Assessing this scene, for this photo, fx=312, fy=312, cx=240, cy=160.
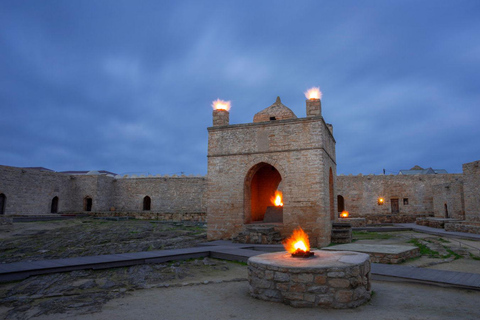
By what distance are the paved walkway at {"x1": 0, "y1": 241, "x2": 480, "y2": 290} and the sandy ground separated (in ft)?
0.73

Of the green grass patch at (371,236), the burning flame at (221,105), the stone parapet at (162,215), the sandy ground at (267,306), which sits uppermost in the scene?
the burning flame at (221,105)

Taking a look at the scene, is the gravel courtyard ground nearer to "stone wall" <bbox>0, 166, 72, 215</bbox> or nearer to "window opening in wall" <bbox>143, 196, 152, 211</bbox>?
"stone wall" <bbox>0, 166, 72, 215</bbox>

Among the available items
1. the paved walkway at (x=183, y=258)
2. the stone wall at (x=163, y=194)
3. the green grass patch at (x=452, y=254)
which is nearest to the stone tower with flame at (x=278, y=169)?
the paved walkway at (x=183, y=258)

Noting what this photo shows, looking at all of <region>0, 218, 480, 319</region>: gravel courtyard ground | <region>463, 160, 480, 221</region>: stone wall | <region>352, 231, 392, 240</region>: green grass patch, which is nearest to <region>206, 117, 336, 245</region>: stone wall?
<region>0, 218, 480, 319</region>: gravel courtyard ground

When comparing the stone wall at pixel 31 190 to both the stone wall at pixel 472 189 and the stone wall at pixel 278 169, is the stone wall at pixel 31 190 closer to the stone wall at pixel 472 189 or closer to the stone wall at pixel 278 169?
the stone wall at pixel 278 169

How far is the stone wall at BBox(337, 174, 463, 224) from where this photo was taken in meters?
25.9

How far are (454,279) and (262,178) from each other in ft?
32.5

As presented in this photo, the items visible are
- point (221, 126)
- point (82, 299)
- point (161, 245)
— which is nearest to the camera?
point (82, 299)

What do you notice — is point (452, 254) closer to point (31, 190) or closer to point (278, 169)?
point (278, 169)

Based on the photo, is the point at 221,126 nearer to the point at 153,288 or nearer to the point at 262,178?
the point at 262,178

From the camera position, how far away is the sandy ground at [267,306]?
4.47 metres

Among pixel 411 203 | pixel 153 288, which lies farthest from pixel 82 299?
pixel 411 203

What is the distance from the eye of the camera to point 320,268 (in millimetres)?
4883

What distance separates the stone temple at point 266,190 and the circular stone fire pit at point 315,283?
579cm
